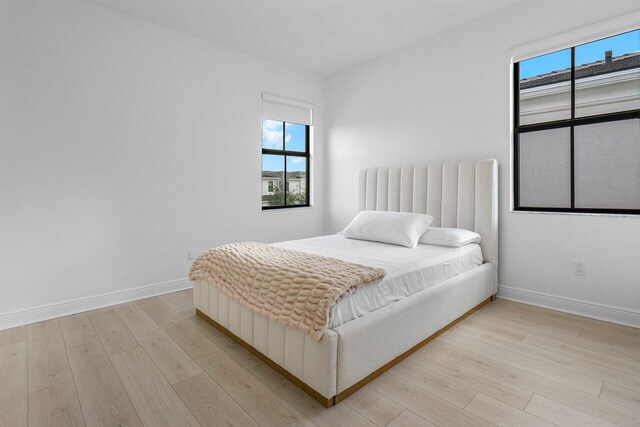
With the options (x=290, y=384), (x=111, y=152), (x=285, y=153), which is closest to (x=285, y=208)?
(x=285, y=153)

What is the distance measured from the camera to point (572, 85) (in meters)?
2.77

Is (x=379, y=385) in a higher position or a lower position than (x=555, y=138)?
lower

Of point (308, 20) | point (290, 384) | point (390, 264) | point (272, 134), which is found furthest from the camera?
point (272, 134)

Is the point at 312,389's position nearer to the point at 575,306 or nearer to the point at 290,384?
the point at 290,384

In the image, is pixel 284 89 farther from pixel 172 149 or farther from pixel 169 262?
pixel 169 262

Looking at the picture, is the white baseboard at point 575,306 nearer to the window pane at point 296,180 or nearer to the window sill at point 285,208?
the window sill at point 285,208

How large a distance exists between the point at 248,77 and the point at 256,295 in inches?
117

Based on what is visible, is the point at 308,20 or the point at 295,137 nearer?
the point at 308,20

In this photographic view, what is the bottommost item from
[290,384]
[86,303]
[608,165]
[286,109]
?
[290,384]

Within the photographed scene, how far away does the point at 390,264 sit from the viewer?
220 cm

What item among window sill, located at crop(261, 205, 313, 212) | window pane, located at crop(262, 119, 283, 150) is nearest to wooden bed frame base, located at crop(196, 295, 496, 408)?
window sill, located at crop(261, 205, 313, 212)

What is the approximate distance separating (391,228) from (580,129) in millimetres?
1783

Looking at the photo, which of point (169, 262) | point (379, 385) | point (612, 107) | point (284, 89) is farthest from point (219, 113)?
point (612, 107)

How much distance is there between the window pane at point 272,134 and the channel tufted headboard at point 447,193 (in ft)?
4.30
